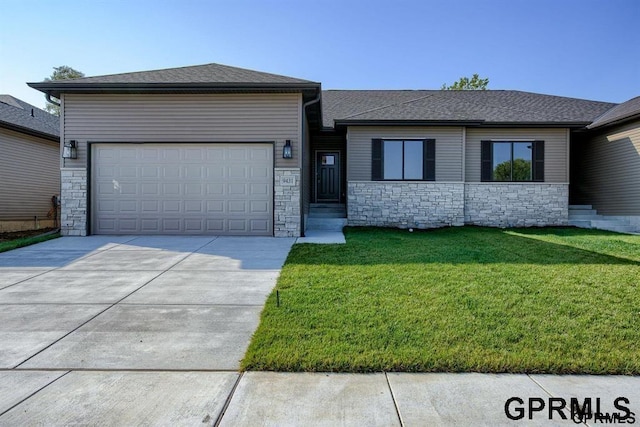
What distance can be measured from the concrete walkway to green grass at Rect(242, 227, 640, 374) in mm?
159

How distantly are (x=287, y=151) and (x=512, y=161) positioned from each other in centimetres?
762

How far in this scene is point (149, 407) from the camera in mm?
2211

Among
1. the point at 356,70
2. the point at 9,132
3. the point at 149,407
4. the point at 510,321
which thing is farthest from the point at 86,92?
the point at 356,70

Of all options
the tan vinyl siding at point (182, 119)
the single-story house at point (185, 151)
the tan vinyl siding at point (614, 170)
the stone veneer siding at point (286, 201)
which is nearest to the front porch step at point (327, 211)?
the stone veneer siding at point (286, 201)

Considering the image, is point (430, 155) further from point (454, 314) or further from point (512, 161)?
point (454, 314)

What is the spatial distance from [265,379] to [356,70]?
18.6m

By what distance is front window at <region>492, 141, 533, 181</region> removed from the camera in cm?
1163

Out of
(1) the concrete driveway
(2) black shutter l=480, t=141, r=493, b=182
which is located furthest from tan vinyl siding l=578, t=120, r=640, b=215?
(1) the concrete driveway

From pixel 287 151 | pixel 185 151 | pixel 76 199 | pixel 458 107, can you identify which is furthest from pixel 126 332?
pixel 458 107

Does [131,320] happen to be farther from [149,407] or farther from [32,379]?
[149,407]

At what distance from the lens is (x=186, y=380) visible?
2537 mm

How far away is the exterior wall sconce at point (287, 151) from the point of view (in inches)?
347

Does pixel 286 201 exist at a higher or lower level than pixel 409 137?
lower

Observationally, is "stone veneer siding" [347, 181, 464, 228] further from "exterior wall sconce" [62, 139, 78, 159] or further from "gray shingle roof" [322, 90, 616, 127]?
"exterior wall sconce" [62, 139, 78, 159]
